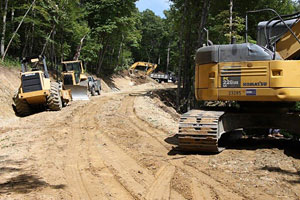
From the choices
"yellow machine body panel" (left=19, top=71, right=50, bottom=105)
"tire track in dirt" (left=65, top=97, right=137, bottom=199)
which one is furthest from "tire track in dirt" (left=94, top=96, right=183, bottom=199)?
"yellow machine body panel" (left=19, top=71, right=50, bottom=105)

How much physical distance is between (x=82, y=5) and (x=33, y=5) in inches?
501

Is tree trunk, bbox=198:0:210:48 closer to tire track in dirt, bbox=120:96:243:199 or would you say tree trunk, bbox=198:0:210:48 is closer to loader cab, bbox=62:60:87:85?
tire track in dirt, bbox=120:96:243:199

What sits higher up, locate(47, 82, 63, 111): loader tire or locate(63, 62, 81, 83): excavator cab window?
locate(63, 62, 81, 83): excavator cab window

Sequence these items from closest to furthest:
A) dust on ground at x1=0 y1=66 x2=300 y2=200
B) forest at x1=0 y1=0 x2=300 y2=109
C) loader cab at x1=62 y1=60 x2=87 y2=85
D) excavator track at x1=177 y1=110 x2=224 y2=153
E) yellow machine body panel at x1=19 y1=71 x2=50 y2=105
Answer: dust on ground at x1=0 y1=66 x2=300 y2=200
excavator track at x1=177 y1=110 x2=224 y2=153
yellow machine body panel at x1=19 y1=71 x2=50 y2=105
forest at x1=0 y1=0 x2=300 y2=109
loader cab at x1=62 y1=60 x2=87 y2=85

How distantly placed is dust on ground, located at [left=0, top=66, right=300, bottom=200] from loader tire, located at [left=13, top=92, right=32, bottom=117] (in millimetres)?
5251

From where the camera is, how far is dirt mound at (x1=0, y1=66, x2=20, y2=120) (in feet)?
52.6

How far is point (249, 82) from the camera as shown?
726 cm

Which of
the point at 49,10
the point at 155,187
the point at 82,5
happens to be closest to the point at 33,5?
the point at 49,10

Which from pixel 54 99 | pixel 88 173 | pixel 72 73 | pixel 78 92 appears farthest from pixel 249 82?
pixel 72 73

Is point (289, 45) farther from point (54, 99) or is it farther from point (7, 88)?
point (7, 88)

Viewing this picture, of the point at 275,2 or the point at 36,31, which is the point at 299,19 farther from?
the point at 36,31

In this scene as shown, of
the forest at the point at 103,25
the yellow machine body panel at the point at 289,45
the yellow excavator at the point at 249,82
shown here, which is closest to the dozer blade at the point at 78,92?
the forest at the point at 103,25

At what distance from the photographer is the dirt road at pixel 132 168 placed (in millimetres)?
5105

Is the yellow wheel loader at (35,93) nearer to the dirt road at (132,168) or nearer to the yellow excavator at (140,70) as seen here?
the dirt road at (132,168)
